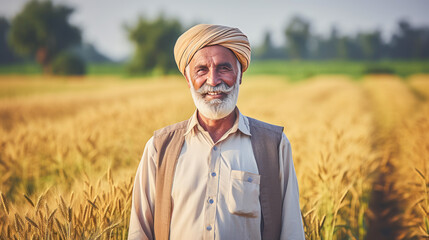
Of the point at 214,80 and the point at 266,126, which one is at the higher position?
the point at 214,80

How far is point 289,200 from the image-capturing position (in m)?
1.47

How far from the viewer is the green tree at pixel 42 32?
25.8m

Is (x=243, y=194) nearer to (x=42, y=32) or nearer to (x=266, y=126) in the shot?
(x=266, y=126)

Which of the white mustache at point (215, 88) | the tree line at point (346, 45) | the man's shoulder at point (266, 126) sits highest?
the tree line at point (346, 45)

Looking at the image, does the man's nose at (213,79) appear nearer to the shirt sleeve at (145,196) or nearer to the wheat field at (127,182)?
the shirt sleeve at (145,196)

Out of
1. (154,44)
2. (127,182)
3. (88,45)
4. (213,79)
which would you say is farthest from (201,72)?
(88,45)

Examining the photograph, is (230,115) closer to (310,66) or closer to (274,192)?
(274,192)

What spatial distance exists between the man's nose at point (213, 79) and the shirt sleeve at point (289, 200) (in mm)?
452

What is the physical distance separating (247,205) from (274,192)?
0.51 ft

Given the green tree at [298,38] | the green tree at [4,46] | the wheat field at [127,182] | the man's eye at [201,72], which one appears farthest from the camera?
the green tree at [298,38]

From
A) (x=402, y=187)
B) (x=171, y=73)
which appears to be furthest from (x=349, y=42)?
(x=402, y=187)

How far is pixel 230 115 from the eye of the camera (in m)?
1.58

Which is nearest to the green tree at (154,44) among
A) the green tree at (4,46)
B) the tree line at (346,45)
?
the green tree at (4,46)

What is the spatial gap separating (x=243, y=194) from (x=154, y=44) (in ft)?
118
